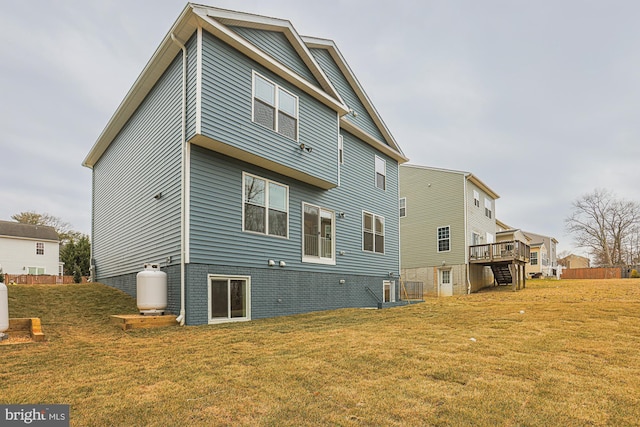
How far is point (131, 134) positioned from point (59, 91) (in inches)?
512

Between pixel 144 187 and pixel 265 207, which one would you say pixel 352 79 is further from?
pixel 144 187

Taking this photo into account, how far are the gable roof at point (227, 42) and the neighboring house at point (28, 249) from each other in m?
23.1

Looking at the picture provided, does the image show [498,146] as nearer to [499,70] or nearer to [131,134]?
[499,70]

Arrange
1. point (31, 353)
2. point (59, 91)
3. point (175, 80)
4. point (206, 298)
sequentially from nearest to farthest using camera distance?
point (31, 353)
point (206, 298)
point (175, 80)
point (59, 91)

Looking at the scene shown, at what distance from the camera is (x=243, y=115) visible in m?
9.27

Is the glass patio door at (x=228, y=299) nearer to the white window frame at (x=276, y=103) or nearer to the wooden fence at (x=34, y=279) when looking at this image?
the white window frame at (x=276, y=103)

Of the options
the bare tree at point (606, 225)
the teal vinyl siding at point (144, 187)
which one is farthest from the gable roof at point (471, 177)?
the bare tree at point (606, 225)

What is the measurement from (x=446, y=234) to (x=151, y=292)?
18419 millimetres

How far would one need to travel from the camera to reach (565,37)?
16031mm

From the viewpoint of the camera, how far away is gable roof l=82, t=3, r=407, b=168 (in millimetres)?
8531

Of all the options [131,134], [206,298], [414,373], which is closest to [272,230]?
[206,298]

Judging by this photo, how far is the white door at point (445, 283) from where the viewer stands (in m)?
22.4

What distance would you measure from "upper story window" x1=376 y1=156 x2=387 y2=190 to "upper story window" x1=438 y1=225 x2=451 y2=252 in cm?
874

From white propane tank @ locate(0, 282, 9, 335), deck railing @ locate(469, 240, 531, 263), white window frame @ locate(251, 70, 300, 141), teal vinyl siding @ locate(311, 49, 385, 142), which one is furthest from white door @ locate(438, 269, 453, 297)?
white propane tank @ locate(0, 282, 9, 335)
